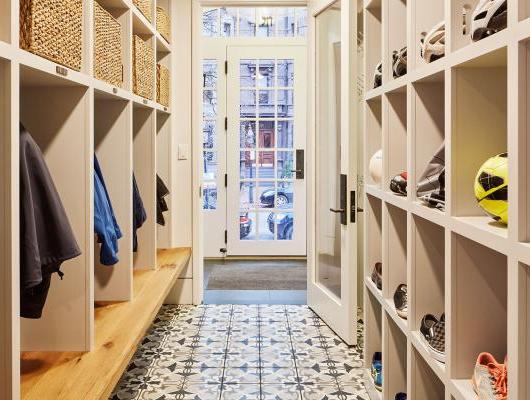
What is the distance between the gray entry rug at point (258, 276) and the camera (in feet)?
15.4

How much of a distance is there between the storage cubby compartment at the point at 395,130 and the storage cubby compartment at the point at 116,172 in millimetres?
1280

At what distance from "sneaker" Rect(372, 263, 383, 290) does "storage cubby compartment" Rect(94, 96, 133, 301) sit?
3.94ft

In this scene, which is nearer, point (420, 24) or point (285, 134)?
point (420, 24)

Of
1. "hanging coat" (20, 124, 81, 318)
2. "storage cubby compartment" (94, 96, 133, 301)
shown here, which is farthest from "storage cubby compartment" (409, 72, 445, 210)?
"storage cubby compartment" (94, 96, 133, 301)

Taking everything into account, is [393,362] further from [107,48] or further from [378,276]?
[107,48]

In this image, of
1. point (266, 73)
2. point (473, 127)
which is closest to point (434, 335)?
point (473, 127)

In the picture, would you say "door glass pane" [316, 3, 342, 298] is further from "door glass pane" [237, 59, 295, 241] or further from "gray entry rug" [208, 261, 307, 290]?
"door glass pane" [237, 59, 295, 241]

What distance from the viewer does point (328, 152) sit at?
148 inches

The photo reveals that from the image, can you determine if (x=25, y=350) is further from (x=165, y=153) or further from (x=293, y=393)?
(x=165, y=153)

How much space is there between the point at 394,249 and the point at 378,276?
30 cm

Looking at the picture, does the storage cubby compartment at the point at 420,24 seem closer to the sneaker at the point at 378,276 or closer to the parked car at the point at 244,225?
the sneaker at the point at 378,276

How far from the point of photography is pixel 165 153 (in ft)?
13.0

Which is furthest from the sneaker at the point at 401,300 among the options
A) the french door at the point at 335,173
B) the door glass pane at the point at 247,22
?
the door glass pane at the point at 247,22

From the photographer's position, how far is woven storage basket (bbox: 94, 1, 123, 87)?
7.38 ft
